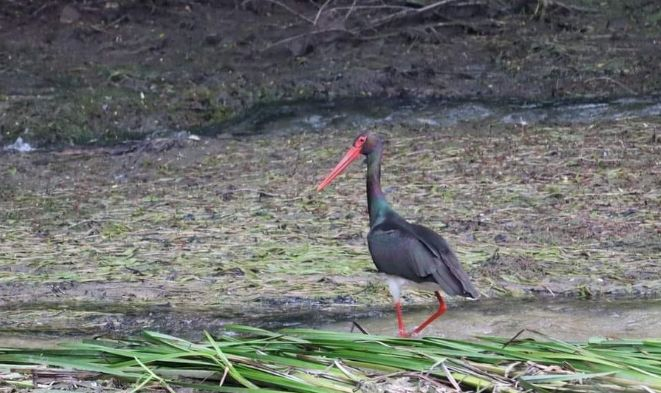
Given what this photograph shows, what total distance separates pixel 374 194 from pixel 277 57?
7041mm

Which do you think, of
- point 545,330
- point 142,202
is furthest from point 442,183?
point 545,330


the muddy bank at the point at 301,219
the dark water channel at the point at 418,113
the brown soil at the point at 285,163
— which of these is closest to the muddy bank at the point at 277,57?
the brown soil at the point at 285,163

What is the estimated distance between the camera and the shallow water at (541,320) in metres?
7.74

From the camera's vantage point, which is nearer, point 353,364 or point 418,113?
point 353,364

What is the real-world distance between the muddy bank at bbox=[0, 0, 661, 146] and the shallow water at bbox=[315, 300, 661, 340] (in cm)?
579

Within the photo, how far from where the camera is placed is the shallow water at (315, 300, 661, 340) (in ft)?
25.4

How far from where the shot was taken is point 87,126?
13.6 meters

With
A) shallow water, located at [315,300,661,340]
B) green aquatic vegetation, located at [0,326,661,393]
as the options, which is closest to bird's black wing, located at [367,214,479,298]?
shallow water, located at [315,300,661,340]

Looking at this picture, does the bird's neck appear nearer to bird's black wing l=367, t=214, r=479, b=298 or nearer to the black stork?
the black stork

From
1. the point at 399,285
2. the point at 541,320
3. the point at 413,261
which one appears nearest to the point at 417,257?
the point at 413,261

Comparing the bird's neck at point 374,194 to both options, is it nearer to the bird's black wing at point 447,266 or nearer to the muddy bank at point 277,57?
the bird's black wing at point 447,266

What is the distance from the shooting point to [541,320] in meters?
7.97

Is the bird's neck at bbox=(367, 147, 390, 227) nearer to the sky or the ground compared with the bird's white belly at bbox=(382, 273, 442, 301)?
nearer to the sky

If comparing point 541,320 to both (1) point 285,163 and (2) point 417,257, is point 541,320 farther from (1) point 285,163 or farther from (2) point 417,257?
(1) point 285,163
